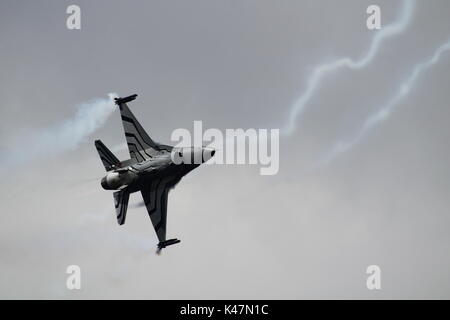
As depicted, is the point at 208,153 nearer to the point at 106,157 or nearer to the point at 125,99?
the point at 106,157

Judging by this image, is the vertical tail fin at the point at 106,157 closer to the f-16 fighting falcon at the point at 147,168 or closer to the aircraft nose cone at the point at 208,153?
the f-16 fighting falcon at the point at 147,168

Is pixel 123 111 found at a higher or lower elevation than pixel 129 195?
higher

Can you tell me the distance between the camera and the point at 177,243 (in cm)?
8150

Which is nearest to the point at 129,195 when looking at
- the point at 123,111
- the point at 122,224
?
the point at 122,224

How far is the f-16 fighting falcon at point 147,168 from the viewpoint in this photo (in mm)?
75812

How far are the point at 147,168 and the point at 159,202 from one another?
21.0 ft

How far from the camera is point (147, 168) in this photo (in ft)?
250

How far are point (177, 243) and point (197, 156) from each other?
10285mm

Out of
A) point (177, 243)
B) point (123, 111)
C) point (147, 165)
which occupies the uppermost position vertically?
point (123, 111)

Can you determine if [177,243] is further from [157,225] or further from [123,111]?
[123,111]

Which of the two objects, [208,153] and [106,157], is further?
[106,157]

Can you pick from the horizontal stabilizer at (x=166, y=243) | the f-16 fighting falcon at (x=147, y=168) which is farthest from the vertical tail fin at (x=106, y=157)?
the horizontal stabilizer at (x=166, y=243)

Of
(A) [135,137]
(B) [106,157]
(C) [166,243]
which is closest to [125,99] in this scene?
(A) [135,137]

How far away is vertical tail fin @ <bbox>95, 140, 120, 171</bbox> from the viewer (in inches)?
3083
